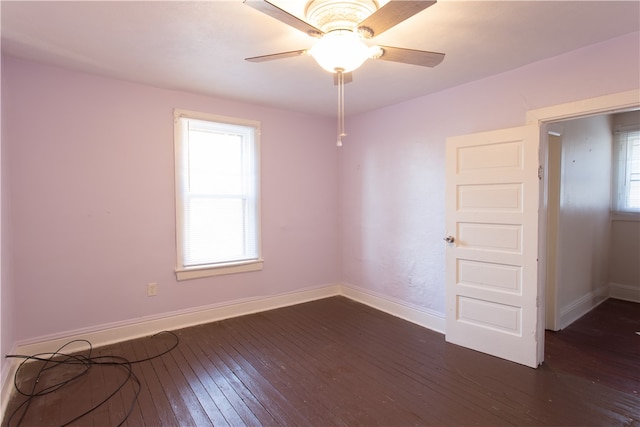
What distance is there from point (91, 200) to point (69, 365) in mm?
1375

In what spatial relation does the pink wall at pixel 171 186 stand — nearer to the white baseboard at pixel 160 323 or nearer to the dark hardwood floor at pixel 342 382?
the white baseboard at pixel 160 323

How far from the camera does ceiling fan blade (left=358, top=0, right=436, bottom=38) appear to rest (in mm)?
1354

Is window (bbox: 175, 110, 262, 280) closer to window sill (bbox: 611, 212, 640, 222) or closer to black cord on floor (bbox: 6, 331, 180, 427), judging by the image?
black cord on floor (bbox: 6, 331, 180, 427)

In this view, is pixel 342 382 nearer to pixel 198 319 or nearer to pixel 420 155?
pixel 198 319

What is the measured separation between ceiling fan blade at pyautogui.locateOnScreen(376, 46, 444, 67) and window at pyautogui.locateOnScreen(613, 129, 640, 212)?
13.1 feet

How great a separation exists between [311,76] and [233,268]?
2214 mm

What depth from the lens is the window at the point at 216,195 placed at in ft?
11.1

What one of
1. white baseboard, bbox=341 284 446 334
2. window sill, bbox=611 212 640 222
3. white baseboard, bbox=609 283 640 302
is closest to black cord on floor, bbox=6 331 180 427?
white baseboard, bbox=341 284 446 334

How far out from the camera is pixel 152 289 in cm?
324

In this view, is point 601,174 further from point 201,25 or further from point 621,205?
point 201,25

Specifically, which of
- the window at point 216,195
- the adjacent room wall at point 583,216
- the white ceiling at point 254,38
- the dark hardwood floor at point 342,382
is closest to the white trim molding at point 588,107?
the white ceiling at point 254,38

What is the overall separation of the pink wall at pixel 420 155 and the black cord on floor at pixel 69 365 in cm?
241

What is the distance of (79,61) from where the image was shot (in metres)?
2.60

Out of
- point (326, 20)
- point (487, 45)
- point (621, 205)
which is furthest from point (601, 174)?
point (326, 20)
